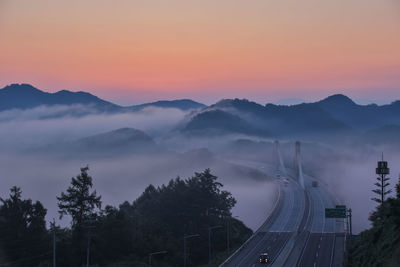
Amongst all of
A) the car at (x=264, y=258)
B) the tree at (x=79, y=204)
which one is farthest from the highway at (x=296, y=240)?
the tree at (x=79, y=204)

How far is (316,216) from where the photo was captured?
136 m

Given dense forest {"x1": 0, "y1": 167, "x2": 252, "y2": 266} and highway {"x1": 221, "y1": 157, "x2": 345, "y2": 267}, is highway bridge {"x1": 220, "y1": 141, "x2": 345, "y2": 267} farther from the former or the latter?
dense forest {"x1": 0, "y1": 167, "x2": 252, "y2": 266}

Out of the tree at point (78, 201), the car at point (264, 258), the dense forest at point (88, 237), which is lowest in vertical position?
the car at point (264, 258)

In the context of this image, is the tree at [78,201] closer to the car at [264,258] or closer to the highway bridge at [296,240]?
the highway bridge at [296,240]

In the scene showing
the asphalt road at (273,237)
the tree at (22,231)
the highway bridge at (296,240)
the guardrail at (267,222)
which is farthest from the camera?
the guardrail at (267,222)

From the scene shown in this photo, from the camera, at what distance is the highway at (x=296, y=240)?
272 feet

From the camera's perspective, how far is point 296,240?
101 metres

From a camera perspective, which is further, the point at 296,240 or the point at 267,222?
the point at 267,222

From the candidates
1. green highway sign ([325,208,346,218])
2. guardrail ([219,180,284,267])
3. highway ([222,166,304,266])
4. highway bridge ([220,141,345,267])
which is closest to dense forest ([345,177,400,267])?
highway bridge ([220,141,345,267])

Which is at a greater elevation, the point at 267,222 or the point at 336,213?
the point at 336,213

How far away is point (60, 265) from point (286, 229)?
5520cm

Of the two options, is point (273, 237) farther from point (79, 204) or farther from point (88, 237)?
point (88, 237)

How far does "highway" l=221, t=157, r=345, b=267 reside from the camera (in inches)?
3263

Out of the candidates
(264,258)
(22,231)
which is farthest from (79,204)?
(264,258)
